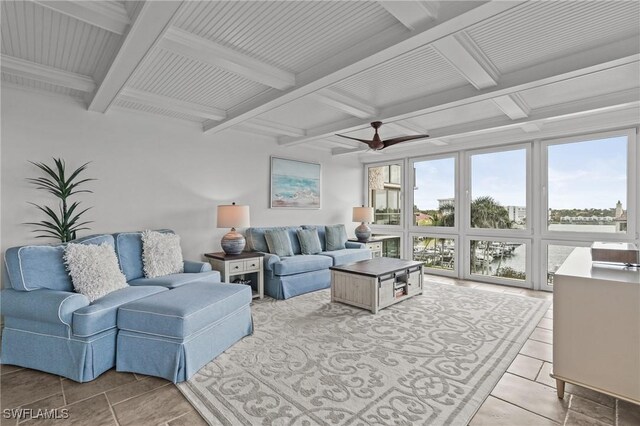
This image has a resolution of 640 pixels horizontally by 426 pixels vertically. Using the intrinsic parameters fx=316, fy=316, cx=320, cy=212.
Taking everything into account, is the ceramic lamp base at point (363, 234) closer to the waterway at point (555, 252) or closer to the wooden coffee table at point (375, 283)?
the wooden coffee table at point (375, 283)

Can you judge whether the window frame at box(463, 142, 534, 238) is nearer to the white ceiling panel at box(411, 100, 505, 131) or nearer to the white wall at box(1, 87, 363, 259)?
the white ceiling panel at box(411, 100, 505, 131)

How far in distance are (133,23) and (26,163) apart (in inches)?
91.4

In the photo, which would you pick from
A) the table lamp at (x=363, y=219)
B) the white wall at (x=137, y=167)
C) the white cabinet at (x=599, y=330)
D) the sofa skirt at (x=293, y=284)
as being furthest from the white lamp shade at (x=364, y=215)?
the white cabinet at (x=599, y=330)

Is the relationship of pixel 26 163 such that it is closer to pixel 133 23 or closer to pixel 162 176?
pixel 162 176

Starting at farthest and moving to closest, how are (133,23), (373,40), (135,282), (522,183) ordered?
1. (522,183)
2. (135,282)
3. (373,40)
4. (133,23)

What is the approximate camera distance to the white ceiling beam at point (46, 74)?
2.71 meters

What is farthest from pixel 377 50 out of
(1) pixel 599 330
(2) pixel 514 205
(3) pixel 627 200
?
(3) pixel 627 200

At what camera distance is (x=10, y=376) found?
2375mm

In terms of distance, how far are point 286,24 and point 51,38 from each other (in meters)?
1.81

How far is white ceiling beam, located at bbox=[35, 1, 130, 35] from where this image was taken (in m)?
1.90

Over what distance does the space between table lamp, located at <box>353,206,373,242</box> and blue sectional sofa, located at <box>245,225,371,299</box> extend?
84 centimetres

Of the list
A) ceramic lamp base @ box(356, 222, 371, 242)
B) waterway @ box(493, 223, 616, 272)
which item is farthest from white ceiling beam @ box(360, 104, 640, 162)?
ceramic lamp base @ box(356, 222, 371, 242)

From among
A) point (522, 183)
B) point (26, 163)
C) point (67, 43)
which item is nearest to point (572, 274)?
point (522, 183)

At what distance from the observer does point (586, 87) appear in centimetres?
336
